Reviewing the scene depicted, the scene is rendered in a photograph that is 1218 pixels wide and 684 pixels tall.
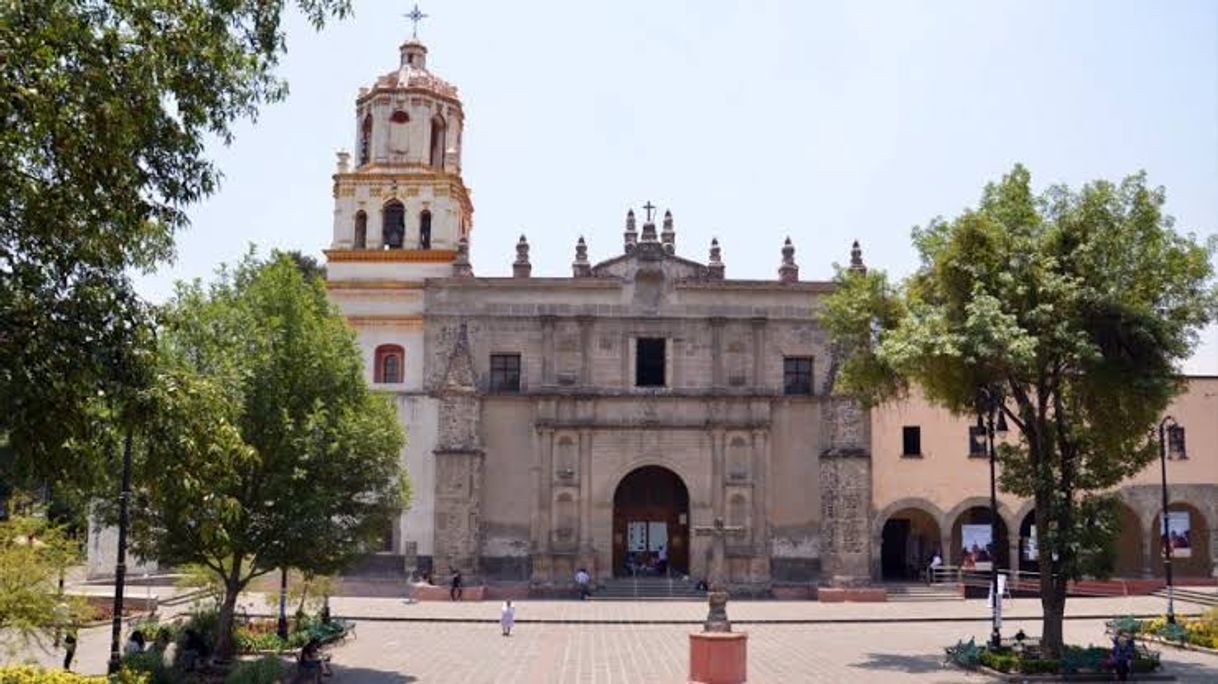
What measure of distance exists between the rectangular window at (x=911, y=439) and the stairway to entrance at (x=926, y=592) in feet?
16.3

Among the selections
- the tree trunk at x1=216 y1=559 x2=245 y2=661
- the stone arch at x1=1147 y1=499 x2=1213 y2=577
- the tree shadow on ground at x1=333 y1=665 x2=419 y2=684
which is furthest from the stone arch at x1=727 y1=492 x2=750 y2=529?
the tree trunk at x1=216 y1=559 x2=245 y2=661

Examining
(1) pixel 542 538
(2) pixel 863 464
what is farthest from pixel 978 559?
(1) pixel 542 538

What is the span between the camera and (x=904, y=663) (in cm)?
2373

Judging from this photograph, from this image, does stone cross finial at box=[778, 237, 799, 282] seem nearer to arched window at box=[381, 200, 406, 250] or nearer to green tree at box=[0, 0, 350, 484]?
arched window at box=[381, 200, 406, 250]

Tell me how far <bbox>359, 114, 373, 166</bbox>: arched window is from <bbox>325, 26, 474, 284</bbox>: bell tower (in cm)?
4

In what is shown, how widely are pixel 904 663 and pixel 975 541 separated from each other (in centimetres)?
1834

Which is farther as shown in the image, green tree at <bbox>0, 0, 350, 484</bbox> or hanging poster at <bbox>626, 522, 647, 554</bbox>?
hanging poster at <bbox>626, 522, 647, 554</bbox>

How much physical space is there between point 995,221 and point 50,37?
779 inches

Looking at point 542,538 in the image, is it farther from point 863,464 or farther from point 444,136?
point 444,136

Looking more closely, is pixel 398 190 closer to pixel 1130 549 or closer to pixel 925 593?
pixel 925 593

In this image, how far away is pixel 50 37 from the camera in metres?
8.87

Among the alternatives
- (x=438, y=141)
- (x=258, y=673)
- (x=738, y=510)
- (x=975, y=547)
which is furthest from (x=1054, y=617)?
(x=438, y=141)

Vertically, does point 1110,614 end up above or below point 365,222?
below

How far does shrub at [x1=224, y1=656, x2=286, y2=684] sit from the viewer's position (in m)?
18.5
